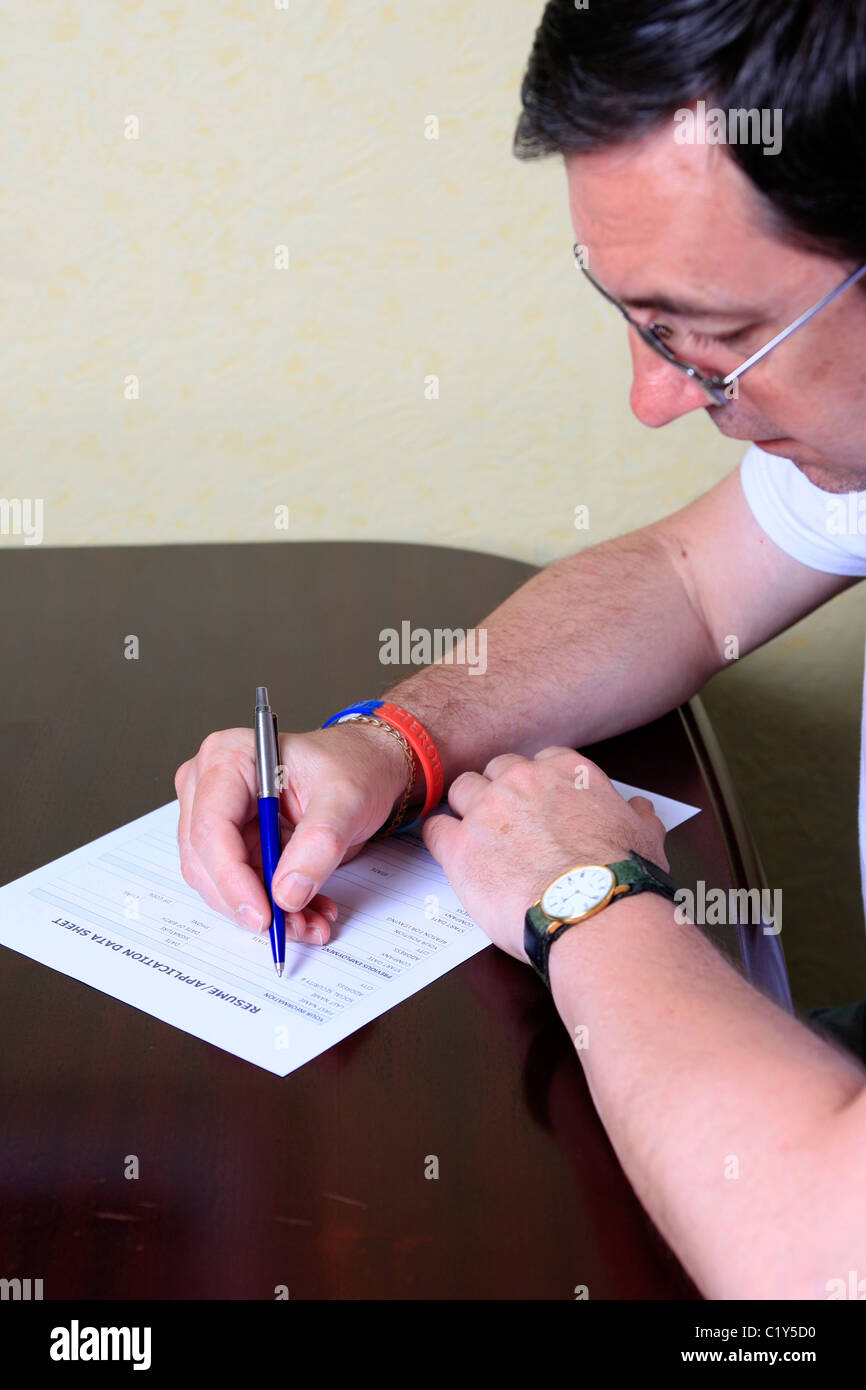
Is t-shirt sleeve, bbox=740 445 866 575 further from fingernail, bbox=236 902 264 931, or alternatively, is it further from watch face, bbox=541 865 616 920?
fingernail, bbox=236 902 264 931

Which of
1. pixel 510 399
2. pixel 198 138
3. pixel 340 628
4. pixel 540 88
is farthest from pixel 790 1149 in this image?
pixel 198 138

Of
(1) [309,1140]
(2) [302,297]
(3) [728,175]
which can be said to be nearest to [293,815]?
(1) [309,1140]

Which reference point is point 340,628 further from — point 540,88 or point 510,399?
point 540,88

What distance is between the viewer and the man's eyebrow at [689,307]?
77 centimetres

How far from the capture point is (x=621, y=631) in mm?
1205

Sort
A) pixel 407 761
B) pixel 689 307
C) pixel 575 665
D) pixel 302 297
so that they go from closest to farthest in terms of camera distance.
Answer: pixel 689 307
pixel 407 761
pixel 575 665
pixel 302 297

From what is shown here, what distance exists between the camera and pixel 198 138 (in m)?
1.39

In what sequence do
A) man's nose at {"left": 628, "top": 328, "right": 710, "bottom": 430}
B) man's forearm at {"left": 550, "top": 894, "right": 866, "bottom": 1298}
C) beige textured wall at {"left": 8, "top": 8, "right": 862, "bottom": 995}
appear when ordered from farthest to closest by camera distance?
beige textured wall at {"left": 8, "top": 8, "right": 862, "bottom": 995}, man's nose at {"left": 628, "top": 328, "right": 710, "bottom": 430}, man's forearm at {"left": 550, "top": 894, "right": 866, "bottom": 1298}

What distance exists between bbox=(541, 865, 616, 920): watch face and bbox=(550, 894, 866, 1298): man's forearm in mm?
19

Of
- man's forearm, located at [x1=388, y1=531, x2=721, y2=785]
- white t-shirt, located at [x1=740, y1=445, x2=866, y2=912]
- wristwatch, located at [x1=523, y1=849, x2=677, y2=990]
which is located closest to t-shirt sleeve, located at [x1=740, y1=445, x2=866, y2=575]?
white t-shirt, located at [x1=740, y1=445, x2=866, y2=912]

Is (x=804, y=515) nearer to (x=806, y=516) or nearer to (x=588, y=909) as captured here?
(x=806, y=516)

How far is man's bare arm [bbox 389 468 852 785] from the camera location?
1.12 m

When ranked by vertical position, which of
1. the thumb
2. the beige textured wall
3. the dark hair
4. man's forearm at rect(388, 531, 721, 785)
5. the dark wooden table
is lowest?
the dark wooden table

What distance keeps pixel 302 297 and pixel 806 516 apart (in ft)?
2.09
